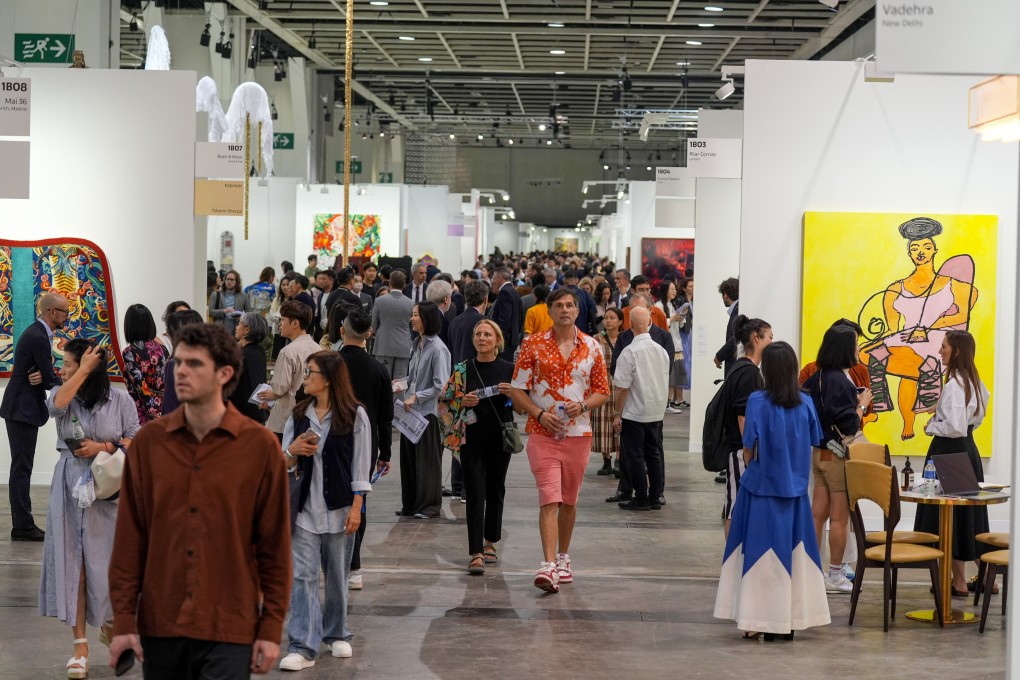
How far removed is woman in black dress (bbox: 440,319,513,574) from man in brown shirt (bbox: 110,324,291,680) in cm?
385

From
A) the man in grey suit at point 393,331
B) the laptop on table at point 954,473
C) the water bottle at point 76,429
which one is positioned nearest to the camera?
the water bottle at point 76,429

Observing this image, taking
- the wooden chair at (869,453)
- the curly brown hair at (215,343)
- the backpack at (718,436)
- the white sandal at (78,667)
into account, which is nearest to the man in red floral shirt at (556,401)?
the backpack at (718,436)

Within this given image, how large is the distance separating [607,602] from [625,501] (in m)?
3.03

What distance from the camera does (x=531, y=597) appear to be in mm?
6863

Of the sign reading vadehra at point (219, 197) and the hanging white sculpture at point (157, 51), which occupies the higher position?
the hanging white sculpture at point (157, 51)

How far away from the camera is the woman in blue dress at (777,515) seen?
5773 mm

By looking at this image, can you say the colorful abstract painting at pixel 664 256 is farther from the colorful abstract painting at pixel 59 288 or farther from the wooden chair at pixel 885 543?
the wooden chair at pixel 885 543

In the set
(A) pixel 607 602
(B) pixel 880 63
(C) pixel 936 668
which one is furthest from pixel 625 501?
(B) pixel 880 63

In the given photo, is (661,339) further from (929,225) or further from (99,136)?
(99,136)

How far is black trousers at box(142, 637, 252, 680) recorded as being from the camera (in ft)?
10.5

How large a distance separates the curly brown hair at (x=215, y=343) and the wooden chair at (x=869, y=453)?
431 cm

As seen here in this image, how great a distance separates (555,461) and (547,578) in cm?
64

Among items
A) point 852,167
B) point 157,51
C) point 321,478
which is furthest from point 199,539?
point 157,51

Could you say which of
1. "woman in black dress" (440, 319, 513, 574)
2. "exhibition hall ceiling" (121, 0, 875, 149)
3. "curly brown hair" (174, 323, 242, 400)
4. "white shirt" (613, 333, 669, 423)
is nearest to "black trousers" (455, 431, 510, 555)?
"woman in black dress" (440, 319, 513, 574)
